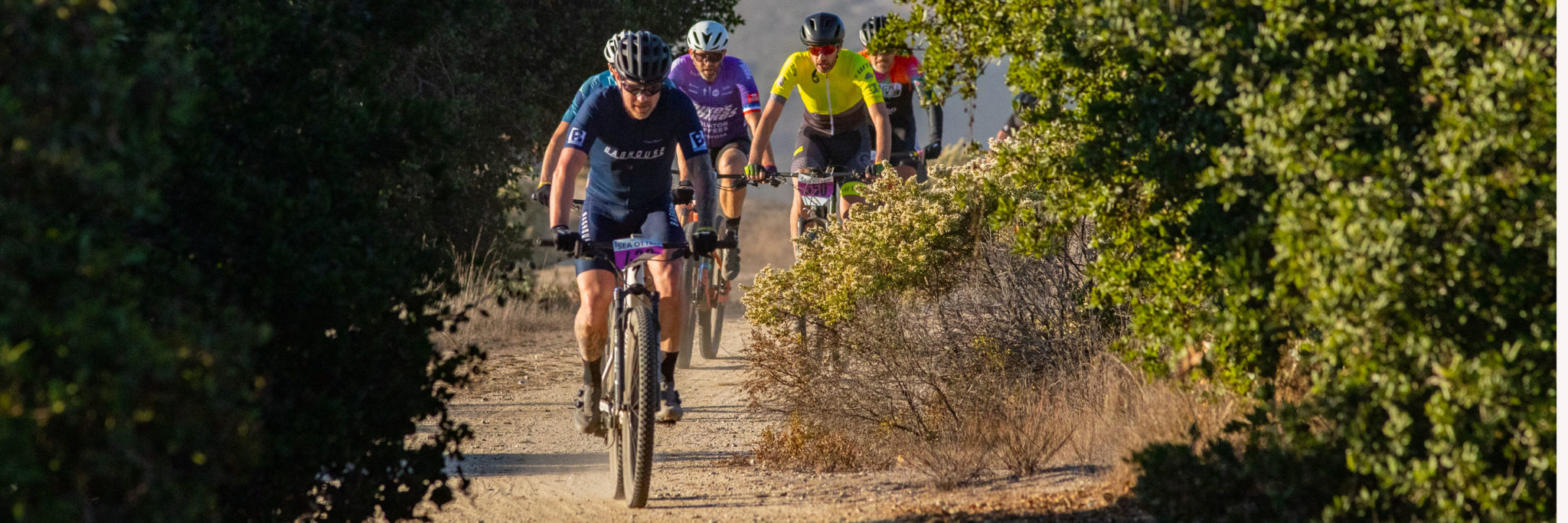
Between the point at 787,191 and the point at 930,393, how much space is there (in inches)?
1723

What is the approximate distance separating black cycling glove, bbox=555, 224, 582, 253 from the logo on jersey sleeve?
2.81 ft

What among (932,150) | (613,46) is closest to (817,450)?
(613,46)

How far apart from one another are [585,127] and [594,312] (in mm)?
985

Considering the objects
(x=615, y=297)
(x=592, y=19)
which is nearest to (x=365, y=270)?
(x=615, y=297)

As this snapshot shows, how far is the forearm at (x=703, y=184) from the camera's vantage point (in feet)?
21.6

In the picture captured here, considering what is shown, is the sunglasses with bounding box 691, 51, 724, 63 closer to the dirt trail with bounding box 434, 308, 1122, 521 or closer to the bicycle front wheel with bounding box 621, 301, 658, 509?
the dirt trail with bounding box 434, 308, 1122, 521

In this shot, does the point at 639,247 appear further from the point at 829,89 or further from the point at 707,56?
the point at 829,89

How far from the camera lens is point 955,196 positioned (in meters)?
6.56

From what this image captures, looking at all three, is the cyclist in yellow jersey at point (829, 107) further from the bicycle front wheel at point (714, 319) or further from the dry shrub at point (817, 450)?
the dry shrub at point (817, 450)

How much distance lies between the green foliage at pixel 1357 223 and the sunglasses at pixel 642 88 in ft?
7.86

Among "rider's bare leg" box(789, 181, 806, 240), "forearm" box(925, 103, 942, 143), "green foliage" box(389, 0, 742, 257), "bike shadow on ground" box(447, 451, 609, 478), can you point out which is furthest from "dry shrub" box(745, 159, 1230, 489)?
"green foliage" box(389, 0, 742, 257)

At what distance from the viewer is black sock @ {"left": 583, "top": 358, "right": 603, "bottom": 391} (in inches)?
264

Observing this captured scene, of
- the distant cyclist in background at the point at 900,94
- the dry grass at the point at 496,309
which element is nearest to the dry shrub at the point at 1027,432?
the distant cyclist in background at the point at 900,94

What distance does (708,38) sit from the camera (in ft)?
29.9
